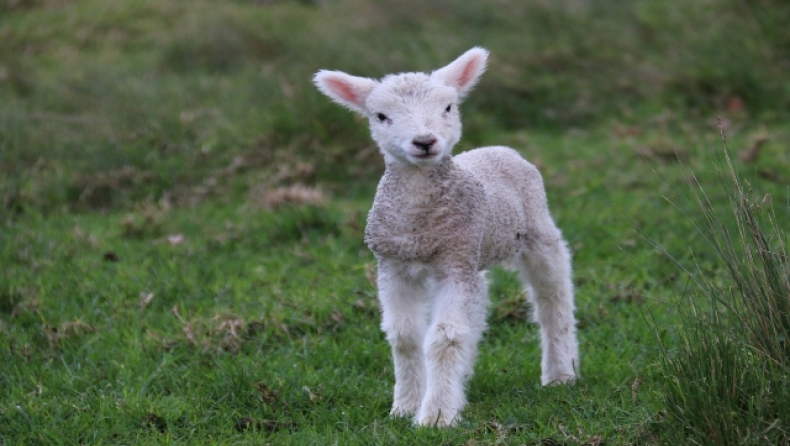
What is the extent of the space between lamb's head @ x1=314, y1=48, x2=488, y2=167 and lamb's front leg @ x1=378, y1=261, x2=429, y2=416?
1.80 feet

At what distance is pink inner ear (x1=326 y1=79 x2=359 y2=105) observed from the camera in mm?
4844

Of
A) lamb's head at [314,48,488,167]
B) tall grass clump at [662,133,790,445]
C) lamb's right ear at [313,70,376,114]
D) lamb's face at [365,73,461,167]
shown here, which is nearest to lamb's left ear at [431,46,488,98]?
lamb's head at [314,48,488,167]

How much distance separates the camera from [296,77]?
10164mm

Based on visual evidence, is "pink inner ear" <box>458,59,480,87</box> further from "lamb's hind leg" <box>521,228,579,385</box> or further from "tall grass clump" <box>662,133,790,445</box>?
"tall grass clump" <box>662,133,790,445</box>

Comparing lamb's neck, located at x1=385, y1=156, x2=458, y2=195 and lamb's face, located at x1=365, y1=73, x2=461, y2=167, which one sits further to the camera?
lamb's neck, located at x1=385, y1=156, x2=458, y2=195

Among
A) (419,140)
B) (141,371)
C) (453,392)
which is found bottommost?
(141,371)

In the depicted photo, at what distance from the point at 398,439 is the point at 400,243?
32.9 inches

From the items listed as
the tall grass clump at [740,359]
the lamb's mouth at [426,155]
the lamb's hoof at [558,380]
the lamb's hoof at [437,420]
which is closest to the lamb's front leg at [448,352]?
the lamb's hoof at [437,420]

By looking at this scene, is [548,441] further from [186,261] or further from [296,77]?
[296,77]

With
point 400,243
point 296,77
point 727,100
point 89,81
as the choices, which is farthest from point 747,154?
point 89,81

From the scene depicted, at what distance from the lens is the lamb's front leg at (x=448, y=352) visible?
14.8ft

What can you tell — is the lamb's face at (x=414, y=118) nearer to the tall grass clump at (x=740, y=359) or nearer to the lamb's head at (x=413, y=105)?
the lamb's head at (x=413, y=105)

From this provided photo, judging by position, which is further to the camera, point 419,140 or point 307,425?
point 307,425

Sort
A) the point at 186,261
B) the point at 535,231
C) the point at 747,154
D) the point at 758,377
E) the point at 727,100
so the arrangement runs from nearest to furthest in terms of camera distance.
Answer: the point at 758,377
the point at 535,231
the point at 186,261
the point at 747,154
the point at 727,100
